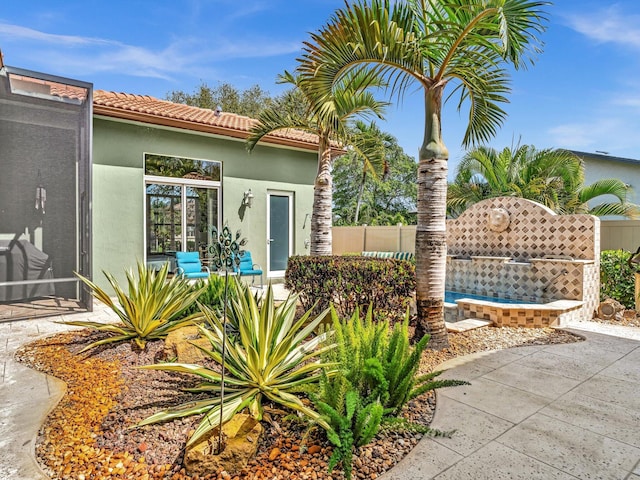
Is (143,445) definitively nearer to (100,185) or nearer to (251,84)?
(100,185)

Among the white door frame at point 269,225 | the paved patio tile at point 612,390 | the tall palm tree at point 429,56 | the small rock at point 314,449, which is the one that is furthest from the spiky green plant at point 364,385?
the white door frame at point 269,225

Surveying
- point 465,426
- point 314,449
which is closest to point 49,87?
point 314,449

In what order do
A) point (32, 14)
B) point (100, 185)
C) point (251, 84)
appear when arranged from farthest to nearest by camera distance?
point (251, 84)
point (32, 14)
point (100, 185)

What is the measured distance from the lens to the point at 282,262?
39.1 ft

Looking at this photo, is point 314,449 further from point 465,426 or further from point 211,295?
point 211,295

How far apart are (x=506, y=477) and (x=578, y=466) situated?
52 centimetres

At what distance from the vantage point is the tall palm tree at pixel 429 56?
4.54 m

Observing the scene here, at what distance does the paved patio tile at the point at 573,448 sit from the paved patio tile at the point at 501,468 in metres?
0.08

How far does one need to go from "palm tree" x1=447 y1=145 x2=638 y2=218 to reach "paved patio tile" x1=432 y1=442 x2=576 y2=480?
11564mm

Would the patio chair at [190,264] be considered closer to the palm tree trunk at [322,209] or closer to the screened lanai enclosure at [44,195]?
the screened lanai enclosure at [44,195]

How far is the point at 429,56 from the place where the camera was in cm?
486

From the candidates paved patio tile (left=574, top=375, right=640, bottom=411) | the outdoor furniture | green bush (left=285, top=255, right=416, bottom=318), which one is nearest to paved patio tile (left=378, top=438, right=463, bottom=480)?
paved patio tile (left=574, top=375, right=640, bottom=411)

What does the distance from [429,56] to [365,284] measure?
118 inches

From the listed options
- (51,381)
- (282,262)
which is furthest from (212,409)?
(282,262)
